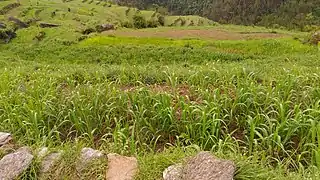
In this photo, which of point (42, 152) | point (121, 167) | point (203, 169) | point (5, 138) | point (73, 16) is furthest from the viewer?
point (73, 16)

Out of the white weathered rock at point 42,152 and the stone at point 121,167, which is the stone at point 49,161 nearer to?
the white weathered rock at point 42,152

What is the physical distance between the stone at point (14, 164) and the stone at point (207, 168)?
4.37 ft

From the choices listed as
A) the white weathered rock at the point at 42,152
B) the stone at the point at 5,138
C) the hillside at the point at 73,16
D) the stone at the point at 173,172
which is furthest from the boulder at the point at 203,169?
the hillside at the point at 73,16

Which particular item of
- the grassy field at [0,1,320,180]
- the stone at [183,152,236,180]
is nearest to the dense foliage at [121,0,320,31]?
the grassy field at [0,1,320,180]

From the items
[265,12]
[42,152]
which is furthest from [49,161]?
[265,12]

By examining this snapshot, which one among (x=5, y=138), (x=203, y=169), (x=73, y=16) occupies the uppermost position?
(x=203, y=169)

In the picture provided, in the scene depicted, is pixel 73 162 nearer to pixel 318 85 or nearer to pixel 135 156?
pixel 135 156

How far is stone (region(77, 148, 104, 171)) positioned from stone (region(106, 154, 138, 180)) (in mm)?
107

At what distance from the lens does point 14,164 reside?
2.81 metres

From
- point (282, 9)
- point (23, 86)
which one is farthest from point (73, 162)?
point (282, 9)

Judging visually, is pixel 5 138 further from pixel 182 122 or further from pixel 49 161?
pixel 182 122

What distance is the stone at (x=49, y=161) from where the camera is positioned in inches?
111

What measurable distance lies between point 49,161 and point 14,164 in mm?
275

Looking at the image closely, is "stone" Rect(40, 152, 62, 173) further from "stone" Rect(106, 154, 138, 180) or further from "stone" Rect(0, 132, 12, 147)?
"stone" Rect(0, 132, 12, 147)
